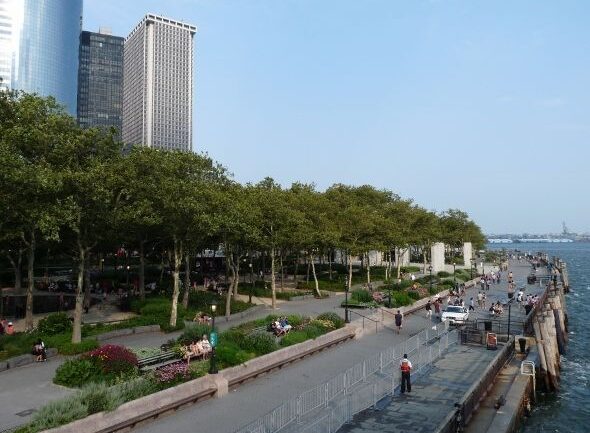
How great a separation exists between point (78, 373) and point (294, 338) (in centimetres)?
1090

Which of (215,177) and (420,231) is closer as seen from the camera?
(215,177)

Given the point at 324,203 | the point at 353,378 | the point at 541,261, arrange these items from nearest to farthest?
the point at 353,378 → the point at 324,203 → the point at 541,261

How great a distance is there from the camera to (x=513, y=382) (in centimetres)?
2497

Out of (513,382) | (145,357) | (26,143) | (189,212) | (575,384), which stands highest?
(26,143)

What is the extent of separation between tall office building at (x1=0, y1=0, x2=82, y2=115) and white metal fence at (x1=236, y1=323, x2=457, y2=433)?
563ft

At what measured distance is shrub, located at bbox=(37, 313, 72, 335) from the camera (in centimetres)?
2880

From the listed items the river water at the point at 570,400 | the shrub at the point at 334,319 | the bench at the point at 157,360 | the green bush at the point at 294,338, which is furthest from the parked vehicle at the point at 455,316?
the bench at the point at 157,360

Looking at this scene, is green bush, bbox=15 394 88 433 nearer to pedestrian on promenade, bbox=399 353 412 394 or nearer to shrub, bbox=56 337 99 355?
shrub, bbox=56 337 99 355

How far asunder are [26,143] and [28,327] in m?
11.2

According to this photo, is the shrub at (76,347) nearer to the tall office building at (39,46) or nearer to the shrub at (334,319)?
the shrub at (334,319)

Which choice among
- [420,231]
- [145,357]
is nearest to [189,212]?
[145,357]

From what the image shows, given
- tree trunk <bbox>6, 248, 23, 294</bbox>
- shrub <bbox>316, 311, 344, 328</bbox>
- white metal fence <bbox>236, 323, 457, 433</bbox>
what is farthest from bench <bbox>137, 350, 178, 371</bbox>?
tree trunk <bbox>6, 248, 23, 294</bbox>

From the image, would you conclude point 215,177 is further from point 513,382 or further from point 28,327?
point 513,382

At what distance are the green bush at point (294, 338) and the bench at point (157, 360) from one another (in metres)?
5.66
